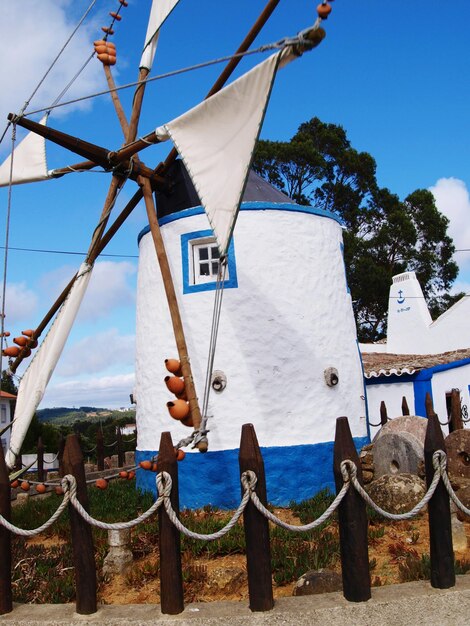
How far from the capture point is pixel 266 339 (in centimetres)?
835

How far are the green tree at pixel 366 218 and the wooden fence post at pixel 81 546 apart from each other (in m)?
22.8

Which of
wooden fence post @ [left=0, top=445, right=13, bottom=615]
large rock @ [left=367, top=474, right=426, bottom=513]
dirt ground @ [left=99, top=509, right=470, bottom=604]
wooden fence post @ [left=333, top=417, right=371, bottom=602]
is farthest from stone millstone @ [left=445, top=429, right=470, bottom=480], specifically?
wooden fence post @ [left=0, top=445, right=13, bottom=615]

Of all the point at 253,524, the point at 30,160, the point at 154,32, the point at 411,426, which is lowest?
the point at 253,524

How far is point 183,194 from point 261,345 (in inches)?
114

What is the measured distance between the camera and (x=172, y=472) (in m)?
3.42

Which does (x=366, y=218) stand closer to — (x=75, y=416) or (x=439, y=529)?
(x=439, y=529)

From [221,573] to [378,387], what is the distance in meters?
10.4

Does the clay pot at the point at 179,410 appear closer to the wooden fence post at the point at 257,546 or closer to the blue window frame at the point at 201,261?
the wooden fence post at the point at 257,546

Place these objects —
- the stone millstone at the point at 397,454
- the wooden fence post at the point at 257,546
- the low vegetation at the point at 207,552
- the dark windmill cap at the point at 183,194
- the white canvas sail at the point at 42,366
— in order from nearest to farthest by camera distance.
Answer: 1. the wooden fence post at the point at 257,546
2. the low vegetation at the point at 207,552
3. the white canvas sail at the point at 42,366
4. the stone millstone at the point at 397,454
5. the dark windmill cap at the point at 183,194

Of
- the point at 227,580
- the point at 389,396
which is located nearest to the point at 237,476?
the point at 227,580

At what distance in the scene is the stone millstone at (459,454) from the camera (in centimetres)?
760

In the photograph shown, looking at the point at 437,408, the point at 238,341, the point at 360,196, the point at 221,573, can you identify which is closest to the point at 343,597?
the point at 221,573

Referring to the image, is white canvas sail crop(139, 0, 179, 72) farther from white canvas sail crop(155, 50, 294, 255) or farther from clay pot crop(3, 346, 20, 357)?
clay pot crop(3, 346, 20, 357)

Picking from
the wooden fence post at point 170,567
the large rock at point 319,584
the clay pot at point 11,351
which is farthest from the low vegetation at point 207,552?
the clay pot at point 11,351
